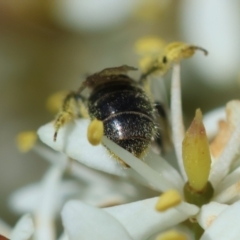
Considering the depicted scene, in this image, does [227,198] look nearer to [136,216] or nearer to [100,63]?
[136,216]

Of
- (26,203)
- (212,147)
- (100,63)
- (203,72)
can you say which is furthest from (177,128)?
(100,63)

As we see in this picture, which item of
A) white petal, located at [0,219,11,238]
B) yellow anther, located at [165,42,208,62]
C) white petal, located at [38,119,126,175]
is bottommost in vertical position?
white petal, located at [0,219,11,238]

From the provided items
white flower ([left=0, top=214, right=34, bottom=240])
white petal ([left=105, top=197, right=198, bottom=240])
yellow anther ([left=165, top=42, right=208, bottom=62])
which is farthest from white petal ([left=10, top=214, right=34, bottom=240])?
yellow anther ([left=165, top=42, right=208, bottom=62])

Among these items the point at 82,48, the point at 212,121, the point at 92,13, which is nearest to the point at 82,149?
the point at 212,121

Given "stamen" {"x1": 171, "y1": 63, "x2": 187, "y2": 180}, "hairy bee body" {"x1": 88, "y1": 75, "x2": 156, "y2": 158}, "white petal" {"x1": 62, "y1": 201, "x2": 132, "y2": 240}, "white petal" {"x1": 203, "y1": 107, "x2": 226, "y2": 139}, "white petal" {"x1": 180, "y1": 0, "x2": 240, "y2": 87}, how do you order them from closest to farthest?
1. "white petal" {"x1": 62, "y1": 201, "x2": 132, "y2": 240}
2. "hairy bee body" {"x1": 88, "y1": 75, "x2": 156, "y2": 158}
3. "stamen" {"x1": 171, "y1": 63, "x2": 187, "y2": 180}
4. "white petal" {"x1": 203, "y1": 107, "x2": 226, "y2": 139}
5. "white petal" {"x1": 180, "y1": 0, "x2": 240, "y2": 87}

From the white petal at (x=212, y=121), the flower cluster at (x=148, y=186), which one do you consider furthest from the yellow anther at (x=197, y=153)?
the white petal at (x=212, y=121)

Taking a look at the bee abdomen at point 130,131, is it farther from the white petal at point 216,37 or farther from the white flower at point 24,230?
the white petal at point 216,37

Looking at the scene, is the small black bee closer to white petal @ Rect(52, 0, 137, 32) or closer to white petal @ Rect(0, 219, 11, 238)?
white petal @ Rect(0, 219, 11, 238)
